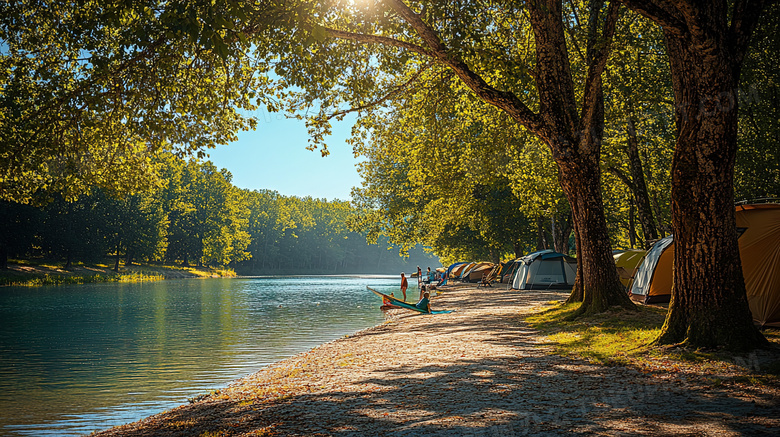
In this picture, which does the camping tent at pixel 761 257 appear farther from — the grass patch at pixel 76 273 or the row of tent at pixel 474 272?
the grass patch at pixel 76 273

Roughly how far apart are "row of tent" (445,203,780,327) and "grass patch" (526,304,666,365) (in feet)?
6.89

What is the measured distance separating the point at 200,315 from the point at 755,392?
24715 mm

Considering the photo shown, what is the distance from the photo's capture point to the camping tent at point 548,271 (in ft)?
97.8

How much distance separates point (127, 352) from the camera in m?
16.1

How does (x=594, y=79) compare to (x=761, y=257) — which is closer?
(x=761, y=257)

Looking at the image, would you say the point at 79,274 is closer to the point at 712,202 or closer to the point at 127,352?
the point at 127,352

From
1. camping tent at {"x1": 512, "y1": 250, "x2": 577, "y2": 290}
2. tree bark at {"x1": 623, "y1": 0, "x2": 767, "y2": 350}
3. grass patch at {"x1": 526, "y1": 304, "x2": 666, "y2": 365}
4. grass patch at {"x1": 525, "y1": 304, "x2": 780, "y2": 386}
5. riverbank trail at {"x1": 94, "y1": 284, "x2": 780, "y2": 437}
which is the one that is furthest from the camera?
camping tent at {"x1": 512, "y1": 250, "x2": 577, "y2": 290}

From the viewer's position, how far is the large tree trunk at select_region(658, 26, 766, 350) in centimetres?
823

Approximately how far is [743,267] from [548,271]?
17.7m

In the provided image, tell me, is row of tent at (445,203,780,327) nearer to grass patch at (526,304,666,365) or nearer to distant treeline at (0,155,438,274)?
grass patch at (526,304,666,365)

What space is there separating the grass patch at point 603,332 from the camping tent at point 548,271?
14.2 m

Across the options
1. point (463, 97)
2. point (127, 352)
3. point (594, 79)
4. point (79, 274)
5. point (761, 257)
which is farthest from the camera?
point (79, 274)

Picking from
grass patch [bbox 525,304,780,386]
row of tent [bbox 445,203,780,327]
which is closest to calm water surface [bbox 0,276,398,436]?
grass patch [bbox 525,304,780,386]

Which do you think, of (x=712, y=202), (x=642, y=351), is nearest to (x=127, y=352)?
(x=642, y=351)
